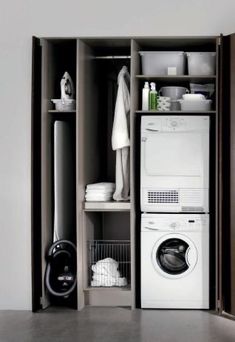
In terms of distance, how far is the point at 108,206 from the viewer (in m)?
5.22

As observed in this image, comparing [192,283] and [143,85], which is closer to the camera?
[192,283]

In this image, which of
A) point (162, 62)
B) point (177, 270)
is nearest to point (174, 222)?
point (177, 270)

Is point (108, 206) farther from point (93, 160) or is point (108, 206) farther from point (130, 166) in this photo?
point (93, 160)

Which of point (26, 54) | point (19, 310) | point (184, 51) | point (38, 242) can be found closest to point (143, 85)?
point (184, 51)

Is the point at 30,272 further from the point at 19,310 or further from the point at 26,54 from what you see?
the point at 26,54

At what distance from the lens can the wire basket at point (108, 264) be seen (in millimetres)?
5348

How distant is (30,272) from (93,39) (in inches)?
78.5

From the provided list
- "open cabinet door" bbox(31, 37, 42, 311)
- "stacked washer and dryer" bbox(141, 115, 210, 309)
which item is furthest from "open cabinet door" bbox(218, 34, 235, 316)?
"open cabinet door" bbox(31, 37, 42, 311)

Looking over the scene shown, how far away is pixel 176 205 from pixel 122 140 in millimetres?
705

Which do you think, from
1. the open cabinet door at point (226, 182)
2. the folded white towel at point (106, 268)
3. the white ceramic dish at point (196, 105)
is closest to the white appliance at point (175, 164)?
the white ceramic dish at point (196, 105)

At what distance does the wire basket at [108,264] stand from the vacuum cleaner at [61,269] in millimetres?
173

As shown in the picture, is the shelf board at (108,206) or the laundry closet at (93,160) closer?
the laundry closet at (93,160)

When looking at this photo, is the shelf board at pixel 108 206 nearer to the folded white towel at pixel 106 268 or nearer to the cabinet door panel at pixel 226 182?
the folded white towel at pixel 106 268

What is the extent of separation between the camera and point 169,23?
5.10 meters
